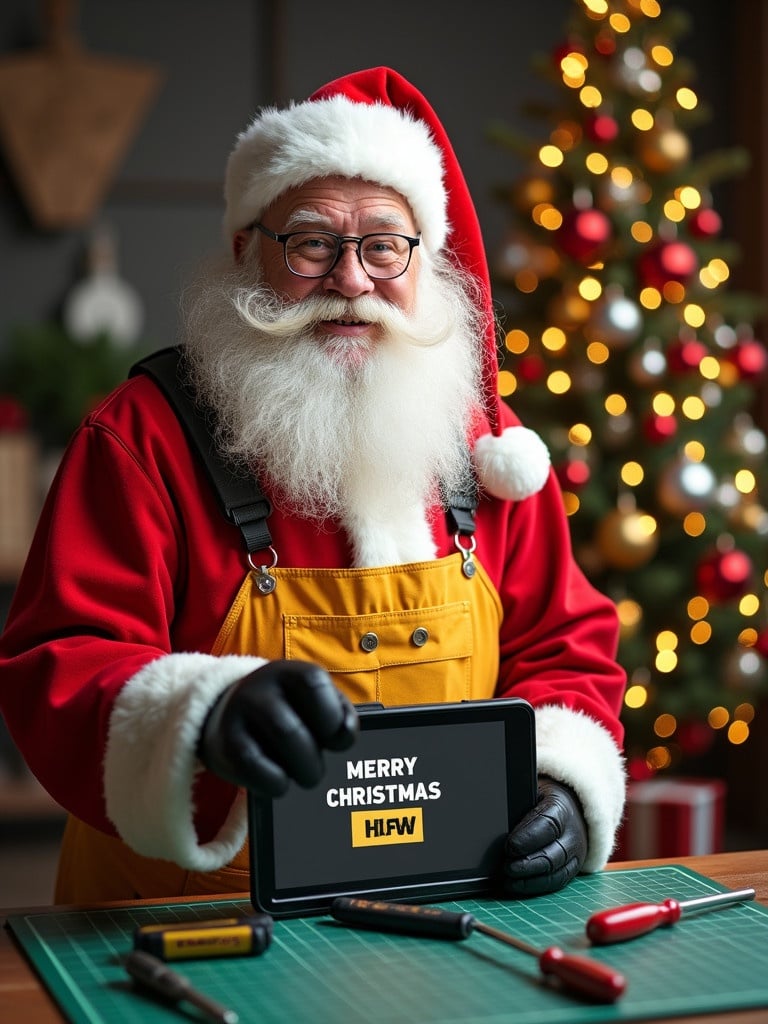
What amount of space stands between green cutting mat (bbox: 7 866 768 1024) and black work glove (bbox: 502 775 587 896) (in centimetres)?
2

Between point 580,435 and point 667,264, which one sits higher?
point 667,264

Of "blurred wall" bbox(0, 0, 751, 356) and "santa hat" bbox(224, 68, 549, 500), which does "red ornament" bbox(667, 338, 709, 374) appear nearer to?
"blurred wall" bbox(0, 0, 751, 356)

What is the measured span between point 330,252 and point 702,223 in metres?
2.37

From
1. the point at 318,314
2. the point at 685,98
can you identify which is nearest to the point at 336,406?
the point at 318,314

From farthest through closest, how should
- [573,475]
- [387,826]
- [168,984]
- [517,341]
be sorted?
[517,341] → [573,475] → [387,826] → [168,984]

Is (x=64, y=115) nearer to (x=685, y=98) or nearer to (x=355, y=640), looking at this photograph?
(x=685, y=98)

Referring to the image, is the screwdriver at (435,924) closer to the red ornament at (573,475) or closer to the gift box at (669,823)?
the red ornament at (573,475)

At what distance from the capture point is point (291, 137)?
73.6 inches

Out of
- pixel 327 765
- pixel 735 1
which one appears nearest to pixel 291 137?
pixel 327 765

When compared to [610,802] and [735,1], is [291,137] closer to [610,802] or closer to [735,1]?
[610,802]

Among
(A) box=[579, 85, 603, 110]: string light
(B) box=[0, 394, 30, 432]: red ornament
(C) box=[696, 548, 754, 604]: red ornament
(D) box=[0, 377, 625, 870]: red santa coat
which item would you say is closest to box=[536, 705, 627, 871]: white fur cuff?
(D) box=[0, 377, 625, 870]: red santa coat

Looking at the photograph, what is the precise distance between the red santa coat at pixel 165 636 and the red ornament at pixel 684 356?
1855 millimetres

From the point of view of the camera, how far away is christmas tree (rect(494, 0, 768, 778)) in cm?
376

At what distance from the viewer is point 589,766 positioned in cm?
161
